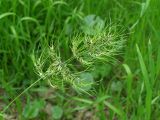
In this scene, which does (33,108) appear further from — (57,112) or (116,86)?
(116,86)

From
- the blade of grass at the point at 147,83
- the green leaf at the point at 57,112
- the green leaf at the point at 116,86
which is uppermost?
the blade of grass at the point at 147,83

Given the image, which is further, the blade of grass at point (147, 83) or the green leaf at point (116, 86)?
the green leaf at point (116, 86)

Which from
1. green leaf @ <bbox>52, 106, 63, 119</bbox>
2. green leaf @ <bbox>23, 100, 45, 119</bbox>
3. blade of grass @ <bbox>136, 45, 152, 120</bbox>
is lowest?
green leaf @ <bbox>52, 106, 63, 119</bbox>

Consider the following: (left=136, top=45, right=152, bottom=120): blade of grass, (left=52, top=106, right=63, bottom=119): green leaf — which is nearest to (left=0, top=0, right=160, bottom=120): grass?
(left=52, top=106, right=63, bottom=119): green leaf

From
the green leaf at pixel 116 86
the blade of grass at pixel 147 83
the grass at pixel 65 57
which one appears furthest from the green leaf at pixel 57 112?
the blade of grass at pixel 147 83

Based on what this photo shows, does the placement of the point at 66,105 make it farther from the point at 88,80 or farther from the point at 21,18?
the point at 21,18

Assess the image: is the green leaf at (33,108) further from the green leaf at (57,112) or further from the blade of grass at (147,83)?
the blade of grass at (147,83)

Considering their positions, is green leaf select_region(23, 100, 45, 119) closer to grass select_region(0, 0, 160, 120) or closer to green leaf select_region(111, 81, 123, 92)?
grass select_region(0, 0, 160, 120)
